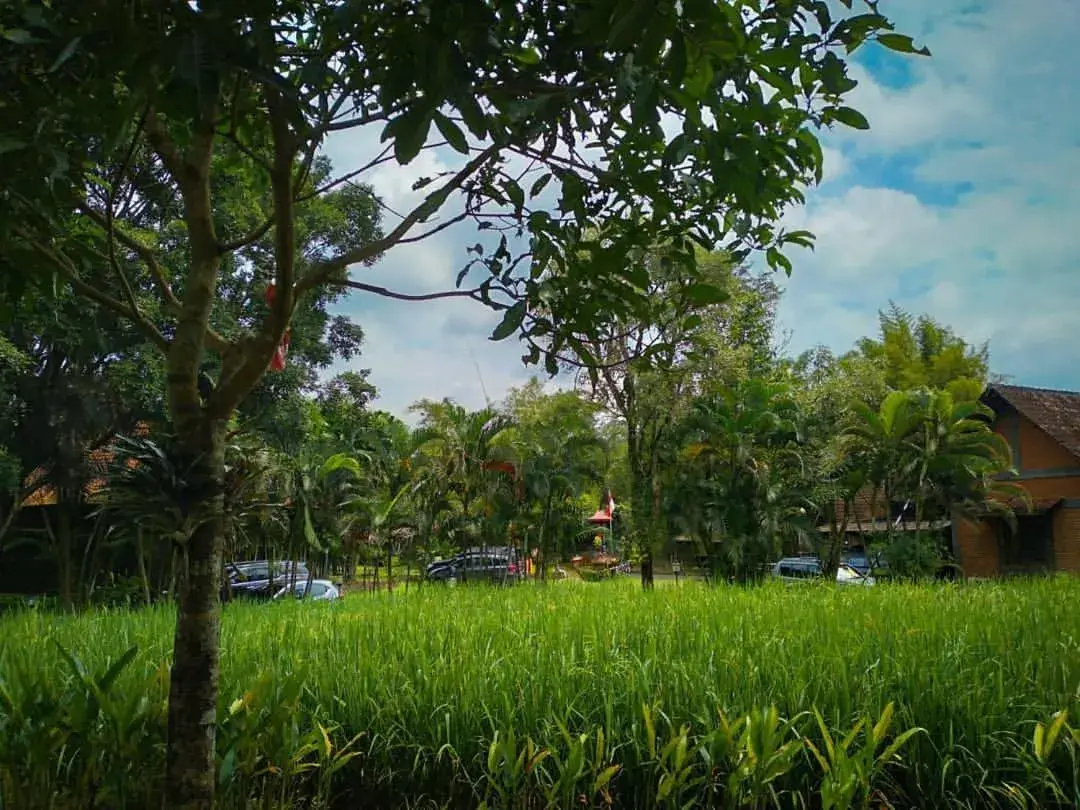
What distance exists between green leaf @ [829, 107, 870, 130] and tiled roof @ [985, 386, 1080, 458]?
Result: 57.3ft

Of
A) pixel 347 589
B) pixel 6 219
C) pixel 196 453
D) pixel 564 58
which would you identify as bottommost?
pixel 347 589

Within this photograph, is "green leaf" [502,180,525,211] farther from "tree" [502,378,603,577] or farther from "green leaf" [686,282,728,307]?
"tree" [502,378,603,577]

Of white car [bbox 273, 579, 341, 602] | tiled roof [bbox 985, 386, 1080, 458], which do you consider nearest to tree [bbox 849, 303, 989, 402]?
tiled roof [bbox 985, 386, 1080, 458]

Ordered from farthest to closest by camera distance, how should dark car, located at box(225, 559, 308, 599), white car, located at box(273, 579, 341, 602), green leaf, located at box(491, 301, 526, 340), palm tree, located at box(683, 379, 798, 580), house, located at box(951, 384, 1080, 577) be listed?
1. house, located at box(951, 384, 1080, 577)
2. dark car, located at box(225, 559, 308, 599)
3. white car, located at box(273, 579, 341, 602)
4. palm tree, located at box(683, 379, 798, 580)
5. green leaf, located at box(491, 301, 526, 340)

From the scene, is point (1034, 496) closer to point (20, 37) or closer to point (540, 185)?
point (540, 185)

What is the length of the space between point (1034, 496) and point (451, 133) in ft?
63.0

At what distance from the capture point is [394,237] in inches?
112

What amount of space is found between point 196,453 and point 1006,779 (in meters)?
3.18

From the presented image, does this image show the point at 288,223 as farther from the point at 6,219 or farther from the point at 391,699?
the point at 391,699

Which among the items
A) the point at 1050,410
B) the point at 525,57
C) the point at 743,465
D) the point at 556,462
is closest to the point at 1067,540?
the point at 1050,410

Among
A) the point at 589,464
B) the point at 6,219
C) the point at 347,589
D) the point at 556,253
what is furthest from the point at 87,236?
the point at 347,589

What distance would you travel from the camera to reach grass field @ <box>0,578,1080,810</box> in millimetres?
3045

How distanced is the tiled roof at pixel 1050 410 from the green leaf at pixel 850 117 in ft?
57.3

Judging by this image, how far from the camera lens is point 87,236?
132 inches
